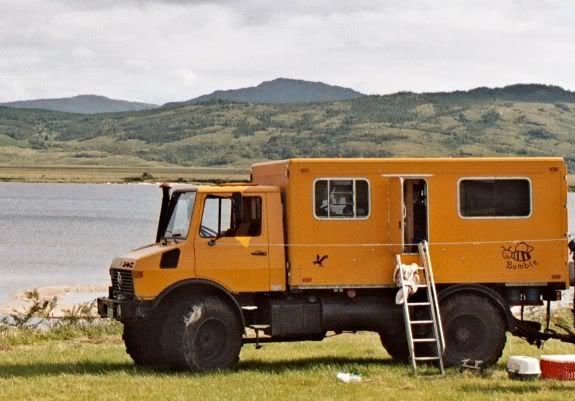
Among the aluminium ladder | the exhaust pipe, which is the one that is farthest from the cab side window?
the aluminium ladder

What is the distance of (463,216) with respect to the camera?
1745 centimetres

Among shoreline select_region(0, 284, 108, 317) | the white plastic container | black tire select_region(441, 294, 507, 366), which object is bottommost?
shoreline select_region(0, 284, 108, 317)

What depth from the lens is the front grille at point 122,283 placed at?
17.0 meters

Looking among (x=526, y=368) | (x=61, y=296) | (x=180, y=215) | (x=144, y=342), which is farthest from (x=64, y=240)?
(x=526, y=368)

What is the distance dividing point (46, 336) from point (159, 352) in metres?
6.69

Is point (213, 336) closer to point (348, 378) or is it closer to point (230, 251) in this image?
point (230, 251)

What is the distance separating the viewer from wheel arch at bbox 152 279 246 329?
16.8 meters

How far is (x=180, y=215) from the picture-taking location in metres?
17.4

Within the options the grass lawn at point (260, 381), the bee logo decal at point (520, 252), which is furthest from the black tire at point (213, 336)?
the bee logo decal at point (520, 252)

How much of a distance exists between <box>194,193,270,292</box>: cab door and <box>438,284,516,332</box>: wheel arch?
2.65 meters

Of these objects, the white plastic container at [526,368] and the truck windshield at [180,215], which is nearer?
the white plastic container at [526,368]

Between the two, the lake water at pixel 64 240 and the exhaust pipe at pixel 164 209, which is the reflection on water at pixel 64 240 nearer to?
the lake water at pixel 64 240

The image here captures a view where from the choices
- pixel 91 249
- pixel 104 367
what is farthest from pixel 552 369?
pixel 91 249

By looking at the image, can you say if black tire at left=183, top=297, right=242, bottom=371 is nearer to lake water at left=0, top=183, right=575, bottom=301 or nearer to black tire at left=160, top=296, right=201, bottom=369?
black tire at left=160, top=296, right=201, bottom=369
